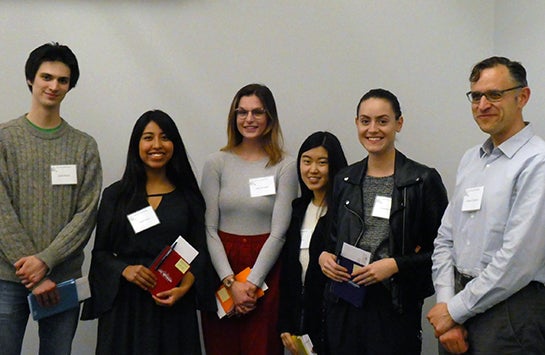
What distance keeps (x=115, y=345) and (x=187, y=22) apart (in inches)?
76.6

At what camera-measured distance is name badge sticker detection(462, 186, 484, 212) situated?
6.27 ft

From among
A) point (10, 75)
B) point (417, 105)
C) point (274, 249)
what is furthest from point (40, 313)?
point (417, 105)

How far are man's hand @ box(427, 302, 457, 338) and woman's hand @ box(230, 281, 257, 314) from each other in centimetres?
94

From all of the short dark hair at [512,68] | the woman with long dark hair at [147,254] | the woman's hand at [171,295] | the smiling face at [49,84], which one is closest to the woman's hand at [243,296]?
the woman with long dark hair at [147,254]

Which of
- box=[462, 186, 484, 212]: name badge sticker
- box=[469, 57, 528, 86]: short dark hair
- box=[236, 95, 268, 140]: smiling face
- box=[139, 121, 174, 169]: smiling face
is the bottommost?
box=[462, 186, 484, 212]: name badge sticker

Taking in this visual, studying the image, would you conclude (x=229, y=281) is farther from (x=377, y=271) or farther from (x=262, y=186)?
(x=377, y=271)

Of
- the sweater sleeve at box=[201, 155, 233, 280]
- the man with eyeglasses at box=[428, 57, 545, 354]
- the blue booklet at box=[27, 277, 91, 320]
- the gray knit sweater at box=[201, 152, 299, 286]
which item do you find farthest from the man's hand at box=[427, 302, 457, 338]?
the blue booklet at box=[27, 277, 91, 320]

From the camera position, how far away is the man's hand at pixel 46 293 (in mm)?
2338

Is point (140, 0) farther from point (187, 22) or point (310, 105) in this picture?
point (310, 105)

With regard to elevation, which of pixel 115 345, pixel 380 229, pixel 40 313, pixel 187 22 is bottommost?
pixel 115 345

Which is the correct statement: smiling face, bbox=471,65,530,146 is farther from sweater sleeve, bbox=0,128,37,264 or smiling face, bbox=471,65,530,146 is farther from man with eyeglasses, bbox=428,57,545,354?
sweater sleeve, bbox=0,128,37,264

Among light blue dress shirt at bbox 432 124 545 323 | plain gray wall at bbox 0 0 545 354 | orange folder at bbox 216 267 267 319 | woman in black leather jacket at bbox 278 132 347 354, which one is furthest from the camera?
plain gray wall at bbox 0 0 545 354

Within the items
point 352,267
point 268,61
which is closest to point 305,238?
point 352,267

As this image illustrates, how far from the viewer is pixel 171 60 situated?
10.8 feet
